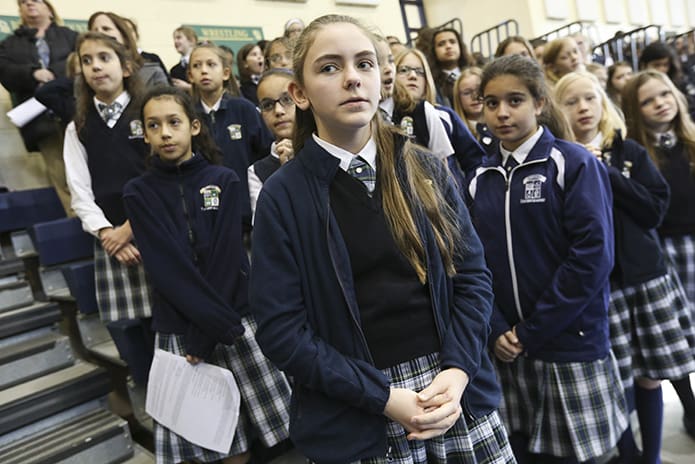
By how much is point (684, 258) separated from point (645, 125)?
0.57 m

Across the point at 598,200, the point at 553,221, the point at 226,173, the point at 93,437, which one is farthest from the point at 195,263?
the point at 598,200

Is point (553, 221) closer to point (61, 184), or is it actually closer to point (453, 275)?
point (453, 275)

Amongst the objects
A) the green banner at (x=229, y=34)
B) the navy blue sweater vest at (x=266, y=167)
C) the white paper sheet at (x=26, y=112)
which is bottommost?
the navy blue sweater vest at (x=266, y=167)

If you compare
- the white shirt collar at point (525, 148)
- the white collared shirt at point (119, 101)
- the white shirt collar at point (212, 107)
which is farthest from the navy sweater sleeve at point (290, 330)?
the white shirt collar at point (212, 107)

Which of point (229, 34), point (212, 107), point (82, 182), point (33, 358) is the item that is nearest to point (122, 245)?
point (82, 182)

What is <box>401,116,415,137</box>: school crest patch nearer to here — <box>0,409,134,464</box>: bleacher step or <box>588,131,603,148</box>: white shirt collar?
<box>588,131,603,148</box>: white shirt collar

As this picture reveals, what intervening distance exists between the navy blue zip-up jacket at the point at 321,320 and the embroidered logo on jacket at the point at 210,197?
74cm

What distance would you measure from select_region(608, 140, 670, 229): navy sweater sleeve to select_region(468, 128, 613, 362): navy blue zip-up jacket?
0.22 m

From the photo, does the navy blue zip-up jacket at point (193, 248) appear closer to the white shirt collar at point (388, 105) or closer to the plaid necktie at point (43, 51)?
the white shirt collar at point (388, 105)

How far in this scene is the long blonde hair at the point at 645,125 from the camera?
1895mm

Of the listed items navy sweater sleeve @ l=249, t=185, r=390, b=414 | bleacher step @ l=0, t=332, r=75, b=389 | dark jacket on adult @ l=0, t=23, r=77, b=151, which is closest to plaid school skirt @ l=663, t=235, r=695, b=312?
Answer: navy sweater sleeve @ l=249, t=185, r=390, b=414

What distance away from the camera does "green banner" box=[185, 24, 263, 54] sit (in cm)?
540

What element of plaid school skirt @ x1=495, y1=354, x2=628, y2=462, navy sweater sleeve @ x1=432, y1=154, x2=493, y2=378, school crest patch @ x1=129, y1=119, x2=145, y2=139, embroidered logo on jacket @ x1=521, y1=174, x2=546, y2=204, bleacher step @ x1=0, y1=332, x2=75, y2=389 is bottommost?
plaid school skirt @ x1=495, y1=354, x2=628, y2=462

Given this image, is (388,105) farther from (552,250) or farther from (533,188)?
(552,250)
